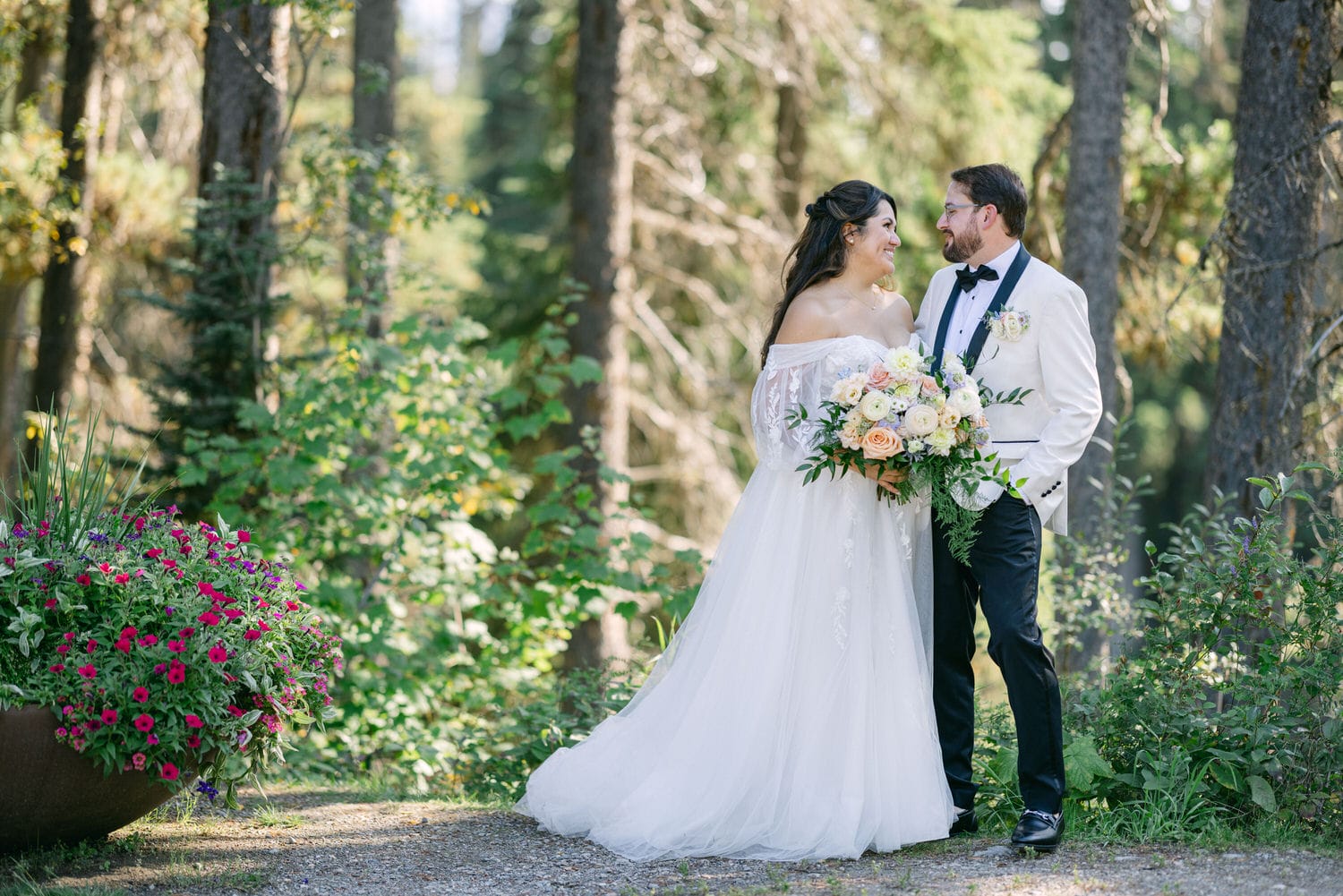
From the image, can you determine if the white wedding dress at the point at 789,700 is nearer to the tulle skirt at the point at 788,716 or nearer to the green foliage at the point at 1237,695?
the tulle skirt at the point at 788,716

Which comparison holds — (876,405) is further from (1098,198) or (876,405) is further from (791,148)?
(791,148)

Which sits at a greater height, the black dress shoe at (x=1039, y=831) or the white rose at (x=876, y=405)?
the white rose at (x=876, y=405)

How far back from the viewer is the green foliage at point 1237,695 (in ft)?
14.0

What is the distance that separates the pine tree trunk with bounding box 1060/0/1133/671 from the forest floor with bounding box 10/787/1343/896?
10.9 feet

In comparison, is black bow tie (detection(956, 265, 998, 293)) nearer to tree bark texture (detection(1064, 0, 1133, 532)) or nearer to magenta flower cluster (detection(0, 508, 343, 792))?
magenta flower cluster (detection(0, 508, 343, 792))

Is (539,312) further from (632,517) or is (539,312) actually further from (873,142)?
(632,517)

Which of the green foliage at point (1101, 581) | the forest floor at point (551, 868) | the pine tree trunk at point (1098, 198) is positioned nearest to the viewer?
the forest floor at point (551, 868)

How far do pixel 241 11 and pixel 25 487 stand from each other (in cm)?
445

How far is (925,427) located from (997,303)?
605mm

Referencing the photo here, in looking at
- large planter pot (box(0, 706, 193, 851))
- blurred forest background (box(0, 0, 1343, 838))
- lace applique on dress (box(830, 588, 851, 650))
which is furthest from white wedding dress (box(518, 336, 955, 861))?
large planter pot (box(0, 706, 193, 851))

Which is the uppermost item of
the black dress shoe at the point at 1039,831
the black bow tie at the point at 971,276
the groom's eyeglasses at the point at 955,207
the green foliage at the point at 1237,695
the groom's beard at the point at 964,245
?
the groom's eyeglasses at the point at 955,207

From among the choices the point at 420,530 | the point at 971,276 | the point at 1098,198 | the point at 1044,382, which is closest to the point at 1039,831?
the point at 1044,382

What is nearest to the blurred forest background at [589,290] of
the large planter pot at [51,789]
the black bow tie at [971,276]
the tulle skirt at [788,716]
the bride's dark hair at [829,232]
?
the tulle skirt at [788,716]

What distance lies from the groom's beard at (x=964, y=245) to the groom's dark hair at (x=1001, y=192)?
0.10 m
